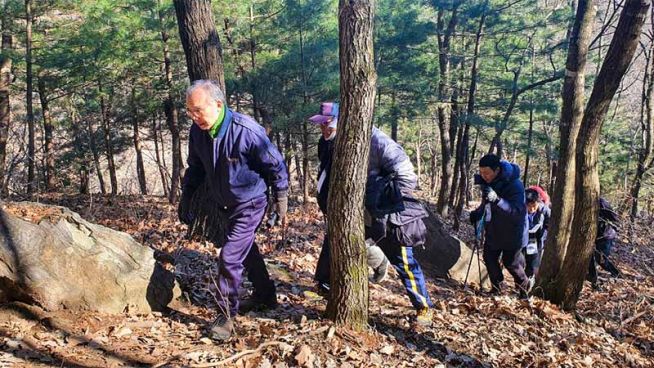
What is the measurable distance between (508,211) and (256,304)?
11.1ft

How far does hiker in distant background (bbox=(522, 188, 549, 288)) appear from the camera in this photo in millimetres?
6996

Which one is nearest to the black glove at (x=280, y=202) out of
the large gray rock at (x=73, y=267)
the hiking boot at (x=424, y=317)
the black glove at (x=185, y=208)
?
the black glove at (x=185, y=208)

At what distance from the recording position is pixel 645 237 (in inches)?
515

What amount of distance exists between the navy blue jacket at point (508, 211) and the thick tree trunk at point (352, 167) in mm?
2862

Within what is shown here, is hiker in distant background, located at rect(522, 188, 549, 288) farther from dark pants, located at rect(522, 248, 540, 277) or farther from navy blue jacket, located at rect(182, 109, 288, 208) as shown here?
navy blue jacket, located at rect(182, 109, 288, 208)

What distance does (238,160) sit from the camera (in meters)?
3.74

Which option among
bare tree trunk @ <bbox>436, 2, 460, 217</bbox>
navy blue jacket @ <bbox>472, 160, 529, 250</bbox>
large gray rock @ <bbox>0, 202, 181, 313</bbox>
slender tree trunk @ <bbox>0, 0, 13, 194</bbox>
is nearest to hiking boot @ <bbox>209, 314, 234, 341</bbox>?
large gray rock @ <bbox>0, 202, 181, 313</bbox>

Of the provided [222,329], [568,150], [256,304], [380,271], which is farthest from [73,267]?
[568,150]

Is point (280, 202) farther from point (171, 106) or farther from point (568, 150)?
point (171, 106)

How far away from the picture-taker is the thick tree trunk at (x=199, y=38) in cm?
658

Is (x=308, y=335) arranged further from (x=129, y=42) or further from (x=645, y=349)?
(x=129, y=42)

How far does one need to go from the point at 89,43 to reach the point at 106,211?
552 centimetres

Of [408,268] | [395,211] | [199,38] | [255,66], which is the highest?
[255,66]

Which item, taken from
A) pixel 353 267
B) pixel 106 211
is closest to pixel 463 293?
pixel 353 267
